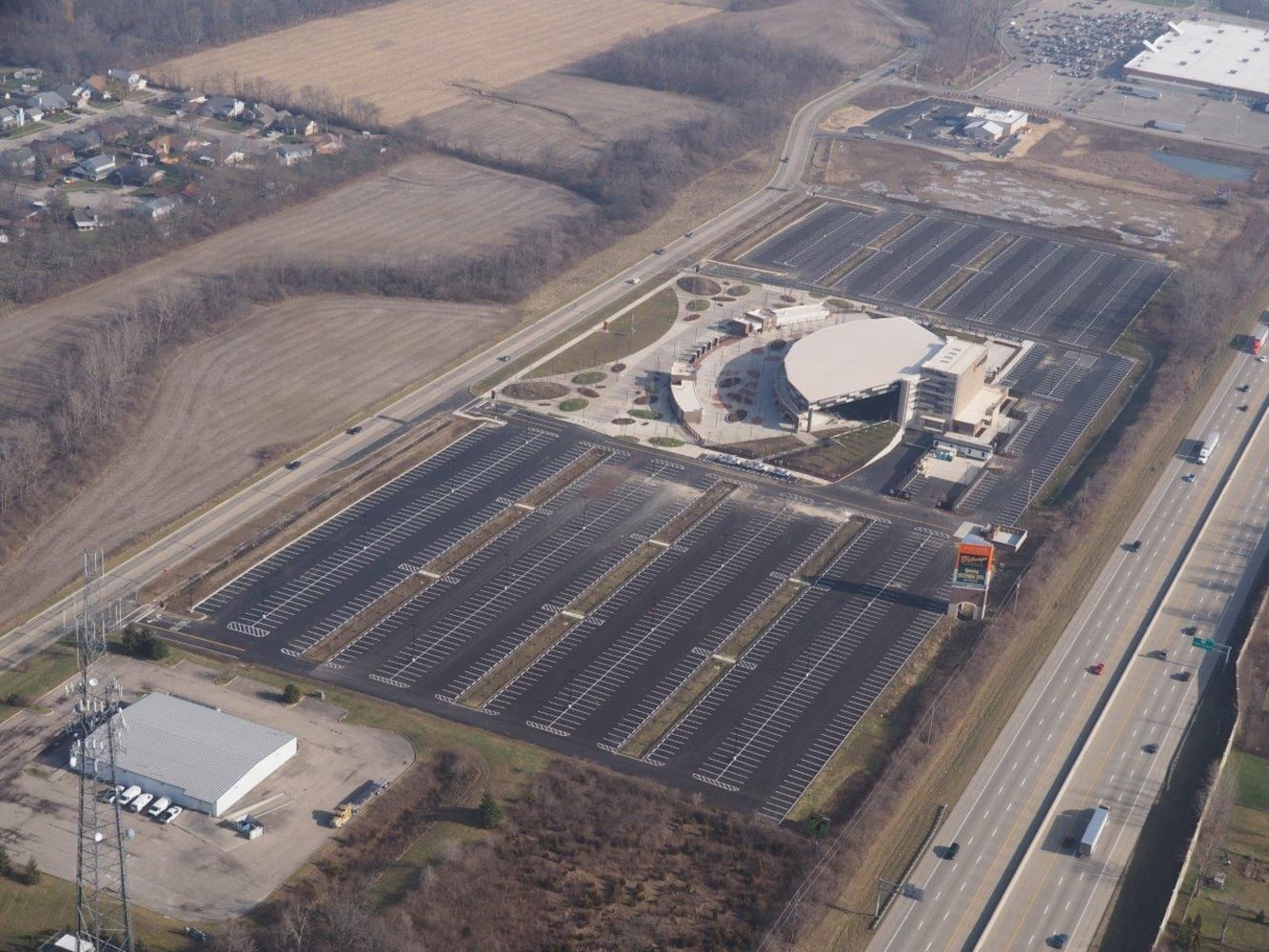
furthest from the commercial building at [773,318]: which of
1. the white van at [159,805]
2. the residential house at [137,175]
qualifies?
the white van at [159,805]

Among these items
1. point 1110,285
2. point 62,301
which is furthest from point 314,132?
point 1110,285

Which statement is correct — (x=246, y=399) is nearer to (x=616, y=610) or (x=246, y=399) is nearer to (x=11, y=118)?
(x=616, y=610)

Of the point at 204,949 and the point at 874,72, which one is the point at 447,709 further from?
the point at 874,72

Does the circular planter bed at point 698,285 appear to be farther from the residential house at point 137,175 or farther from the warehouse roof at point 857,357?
the residential house at point 137,175

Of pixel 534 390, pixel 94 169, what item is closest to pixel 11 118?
pixel 94 169

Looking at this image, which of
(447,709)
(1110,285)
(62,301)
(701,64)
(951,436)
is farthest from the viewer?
(701,64)

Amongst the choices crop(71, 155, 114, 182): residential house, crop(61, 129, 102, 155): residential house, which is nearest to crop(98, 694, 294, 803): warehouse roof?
crop(71, 155, 114, 182): residential house

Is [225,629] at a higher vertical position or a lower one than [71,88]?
lower
